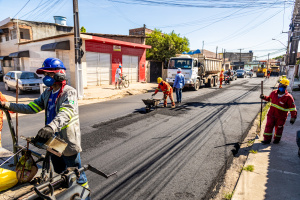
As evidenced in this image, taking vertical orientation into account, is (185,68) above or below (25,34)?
below

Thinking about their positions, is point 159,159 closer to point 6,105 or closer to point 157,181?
point 157,181

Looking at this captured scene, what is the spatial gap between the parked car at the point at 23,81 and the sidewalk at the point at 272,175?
13.3 meters

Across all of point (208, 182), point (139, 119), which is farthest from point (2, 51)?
point (208, 182)

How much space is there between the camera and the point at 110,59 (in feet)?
60.8

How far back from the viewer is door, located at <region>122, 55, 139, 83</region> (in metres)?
20.2

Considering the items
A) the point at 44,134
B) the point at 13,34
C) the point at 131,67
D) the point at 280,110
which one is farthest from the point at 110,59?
the point at 44,134

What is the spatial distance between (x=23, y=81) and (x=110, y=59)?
7657mm

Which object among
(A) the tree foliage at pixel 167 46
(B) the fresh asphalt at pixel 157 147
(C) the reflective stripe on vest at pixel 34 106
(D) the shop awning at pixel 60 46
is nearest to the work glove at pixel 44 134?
(C) the reflective stripe on vest at pixel 34 106

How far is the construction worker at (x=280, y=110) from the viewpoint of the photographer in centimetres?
513

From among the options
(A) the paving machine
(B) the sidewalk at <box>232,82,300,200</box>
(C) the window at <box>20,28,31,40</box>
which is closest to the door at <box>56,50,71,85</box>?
(C) the window at <box>20,28,31,40</box>

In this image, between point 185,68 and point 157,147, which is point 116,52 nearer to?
point 185,68

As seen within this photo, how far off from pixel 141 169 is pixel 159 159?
591 mm

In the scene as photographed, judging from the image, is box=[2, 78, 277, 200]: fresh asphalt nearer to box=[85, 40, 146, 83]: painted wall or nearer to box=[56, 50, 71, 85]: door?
box=[56, 50, 71, 85]: door

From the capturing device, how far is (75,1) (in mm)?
10727
